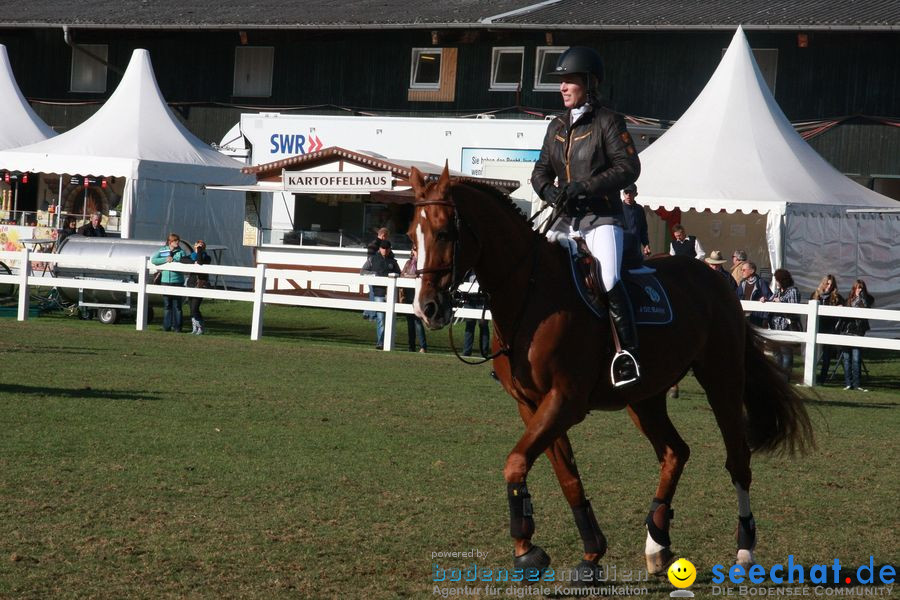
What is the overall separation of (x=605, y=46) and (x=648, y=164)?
11.4m

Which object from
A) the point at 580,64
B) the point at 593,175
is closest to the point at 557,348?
the point at 593,175

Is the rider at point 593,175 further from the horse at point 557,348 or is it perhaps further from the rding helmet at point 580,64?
the horse at point 557,348

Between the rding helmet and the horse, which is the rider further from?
the horse

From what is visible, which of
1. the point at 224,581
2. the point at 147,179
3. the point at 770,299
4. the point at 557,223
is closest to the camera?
the point at 224,581

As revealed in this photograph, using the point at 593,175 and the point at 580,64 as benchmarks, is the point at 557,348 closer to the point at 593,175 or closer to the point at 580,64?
the point at 593,175

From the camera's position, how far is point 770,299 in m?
20.1

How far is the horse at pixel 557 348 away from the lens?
6223 millimetres

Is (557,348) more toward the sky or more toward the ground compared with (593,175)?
more toward the ground

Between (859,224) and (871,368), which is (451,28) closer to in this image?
(859,224)

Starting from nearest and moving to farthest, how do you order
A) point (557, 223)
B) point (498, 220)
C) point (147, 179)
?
point (498, 220), point (557, 223), point (147, 179)

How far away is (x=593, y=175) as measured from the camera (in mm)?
7059

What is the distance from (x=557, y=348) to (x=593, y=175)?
1.17 meters

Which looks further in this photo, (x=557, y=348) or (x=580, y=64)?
(x=580, y=64)

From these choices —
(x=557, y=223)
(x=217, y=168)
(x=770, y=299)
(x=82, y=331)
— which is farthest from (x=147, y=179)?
(x=557, y=223)
